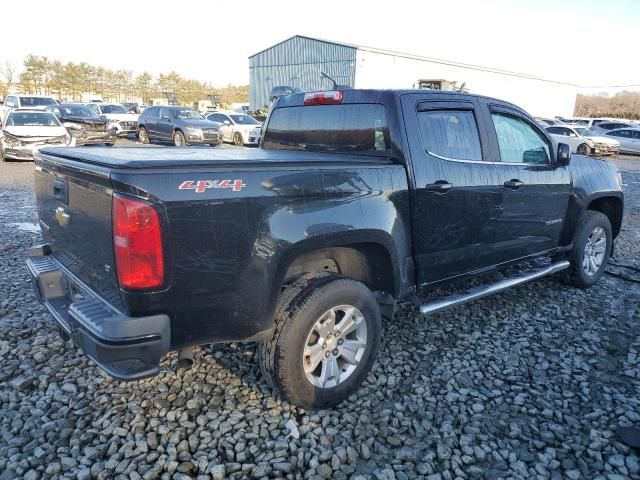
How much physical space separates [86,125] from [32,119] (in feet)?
11.6

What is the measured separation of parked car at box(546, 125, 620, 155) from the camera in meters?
21.3

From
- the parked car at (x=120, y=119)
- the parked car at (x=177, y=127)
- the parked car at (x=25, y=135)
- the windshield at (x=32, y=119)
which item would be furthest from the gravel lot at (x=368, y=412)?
the parked car at (x=120, y=119)

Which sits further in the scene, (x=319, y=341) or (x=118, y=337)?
(x=319, y=341)

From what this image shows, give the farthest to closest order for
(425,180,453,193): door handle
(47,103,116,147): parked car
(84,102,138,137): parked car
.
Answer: (84,102,138,137): parked car
(47,103,116,147): parked car
(425,180,453,193): door handle

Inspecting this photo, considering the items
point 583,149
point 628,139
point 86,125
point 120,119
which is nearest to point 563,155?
point 86,125

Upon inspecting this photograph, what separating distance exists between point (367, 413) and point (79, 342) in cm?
170

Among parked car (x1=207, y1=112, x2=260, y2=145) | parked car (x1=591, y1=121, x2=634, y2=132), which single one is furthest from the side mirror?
parked car (x1=591, y1=121, x2=634, y2=132)

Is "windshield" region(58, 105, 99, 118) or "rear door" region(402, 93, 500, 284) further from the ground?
"windshield" region(58, 105, 99, 118)

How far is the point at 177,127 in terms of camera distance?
18172 mm

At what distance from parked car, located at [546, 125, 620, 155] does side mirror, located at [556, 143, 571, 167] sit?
1872 centimetres

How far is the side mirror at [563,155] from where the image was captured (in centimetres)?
425

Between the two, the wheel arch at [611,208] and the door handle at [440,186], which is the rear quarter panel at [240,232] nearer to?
the door handle at [440,186]

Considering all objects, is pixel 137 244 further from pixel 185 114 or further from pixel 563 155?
pixel 185 114

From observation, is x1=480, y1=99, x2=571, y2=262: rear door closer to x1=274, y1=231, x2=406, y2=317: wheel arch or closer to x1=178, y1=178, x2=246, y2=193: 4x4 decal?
x1=274, y1=231, x2=406, y2=317: wheel arch
